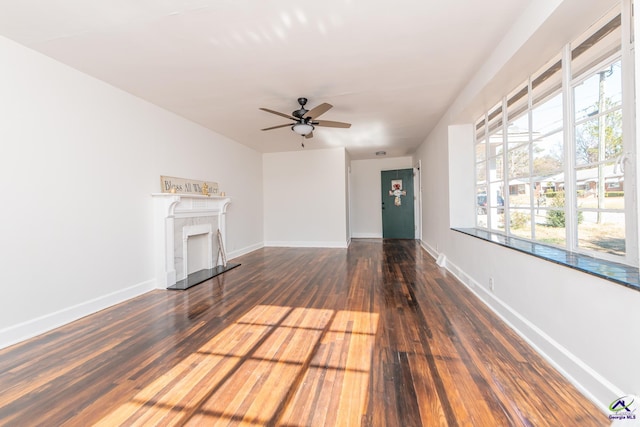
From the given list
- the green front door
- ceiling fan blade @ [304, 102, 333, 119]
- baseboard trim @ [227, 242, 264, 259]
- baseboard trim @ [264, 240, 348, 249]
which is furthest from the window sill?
the green front door

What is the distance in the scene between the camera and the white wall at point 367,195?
8.00 m

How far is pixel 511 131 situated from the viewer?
2.76m

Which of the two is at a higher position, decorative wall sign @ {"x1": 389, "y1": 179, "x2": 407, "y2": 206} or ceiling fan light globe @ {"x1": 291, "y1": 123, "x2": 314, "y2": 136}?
ceiling fan light globe @ {"x1": 291, "y1": 123, "x2": 314, "y2": 136}

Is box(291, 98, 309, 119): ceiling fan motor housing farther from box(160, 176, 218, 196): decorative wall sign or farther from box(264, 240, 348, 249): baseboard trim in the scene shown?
box(264, 240, 348, 249): baseboard trim

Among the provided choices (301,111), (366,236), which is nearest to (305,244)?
(366,236)

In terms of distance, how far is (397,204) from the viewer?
772 cm

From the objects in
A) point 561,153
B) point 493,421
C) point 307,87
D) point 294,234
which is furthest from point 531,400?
point 294,234

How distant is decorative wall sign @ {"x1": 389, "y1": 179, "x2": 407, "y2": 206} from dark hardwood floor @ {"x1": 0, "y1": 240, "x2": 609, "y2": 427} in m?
5.01

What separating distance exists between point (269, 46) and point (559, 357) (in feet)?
10.3

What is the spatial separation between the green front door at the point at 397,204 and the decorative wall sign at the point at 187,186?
4.98 meters

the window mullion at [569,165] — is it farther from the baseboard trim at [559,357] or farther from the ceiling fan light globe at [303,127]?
the ceiling fan light globe at [303,127]

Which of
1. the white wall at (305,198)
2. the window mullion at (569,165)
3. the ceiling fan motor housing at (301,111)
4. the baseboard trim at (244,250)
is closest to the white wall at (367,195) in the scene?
the white wall at (305,198)

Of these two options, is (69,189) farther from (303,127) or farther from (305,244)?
(305,244)

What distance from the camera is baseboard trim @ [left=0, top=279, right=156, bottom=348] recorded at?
2090mm
